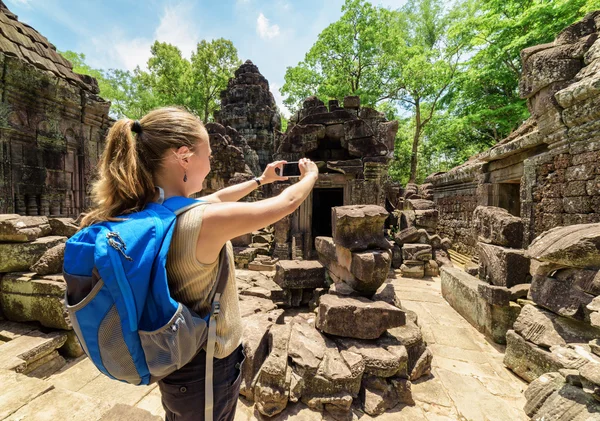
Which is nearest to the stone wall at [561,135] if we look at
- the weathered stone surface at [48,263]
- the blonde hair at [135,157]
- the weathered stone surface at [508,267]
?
the weathered stone surface at [508,267]

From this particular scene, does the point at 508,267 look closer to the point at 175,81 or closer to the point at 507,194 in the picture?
the point at 507,194

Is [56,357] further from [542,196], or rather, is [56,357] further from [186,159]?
[542,196]

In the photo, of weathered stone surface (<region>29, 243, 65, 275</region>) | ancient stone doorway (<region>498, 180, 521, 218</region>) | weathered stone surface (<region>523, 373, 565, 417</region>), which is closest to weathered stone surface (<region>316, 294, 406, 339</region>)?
weathered stone surface (<region>523, 373, 565, 417</region>)

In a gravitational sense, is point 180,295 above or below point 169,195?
below

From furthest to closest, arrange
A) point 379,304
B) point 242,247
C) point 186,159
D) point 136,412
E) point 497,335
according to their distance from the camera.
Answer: point 242,247 → point 497,335 → point 379,304 → point 136,412 → point 186,159

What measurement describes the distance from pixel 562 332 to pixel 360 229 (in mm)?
2261

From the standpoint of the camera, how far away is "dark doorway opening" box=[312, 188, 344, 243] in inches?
344

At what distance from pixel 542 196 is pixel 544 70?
2214 mm

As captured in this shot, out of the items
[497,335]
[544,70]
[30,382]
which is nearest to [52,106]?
[30,382]

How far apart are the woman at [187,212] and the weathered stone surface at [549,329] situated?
10.5 feet

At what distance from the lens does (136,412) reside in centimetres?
163

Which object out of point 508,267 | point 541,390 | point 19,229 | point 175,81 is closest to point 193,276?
point 541,390

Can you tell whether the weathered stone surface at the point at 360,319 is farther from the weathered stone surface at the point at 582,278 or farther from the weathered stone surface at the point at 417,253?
the weathered stone surface at the point at 417,253

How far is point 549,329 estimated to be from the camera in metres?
2.57
